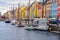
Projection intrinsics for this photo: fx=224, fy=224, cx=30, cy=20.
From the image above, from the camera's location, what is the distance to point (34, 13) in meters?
121

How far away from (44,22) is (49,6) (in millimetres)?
52745

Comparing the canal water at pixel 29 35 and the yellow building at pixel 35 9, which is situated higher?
the yellow building at pixel 35 9

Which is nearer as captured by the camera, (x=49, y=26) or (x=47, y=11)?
(x=49, y=26)

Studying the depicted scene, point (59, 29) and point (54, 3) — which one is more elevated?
point (54, 3)

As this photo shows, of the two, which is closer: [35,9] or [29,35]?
[29,35]

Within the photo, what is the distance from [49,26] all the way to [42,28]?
168 centimetres

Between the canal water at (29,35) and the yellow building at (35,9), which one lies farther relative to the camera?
the yellow building at (35,9)

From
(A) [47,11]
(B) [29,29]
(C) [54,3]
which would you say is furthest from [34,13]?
(B) [29,29]

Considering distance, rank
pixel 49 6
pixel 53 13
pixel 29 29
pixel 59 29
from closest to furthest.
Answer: pixel 59 29 < pixel 29 29 < pixel 53 13 < pixel 49 6

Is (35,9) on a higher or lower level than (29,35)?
higher

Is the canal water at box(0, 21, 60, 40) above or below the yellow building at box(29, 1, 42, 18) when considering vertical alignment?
below

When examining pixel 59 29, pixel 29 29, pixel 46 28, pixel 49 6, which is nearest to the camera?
pixel 59 29

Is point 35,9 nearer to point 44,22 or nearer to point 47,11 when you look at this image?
point 47,11

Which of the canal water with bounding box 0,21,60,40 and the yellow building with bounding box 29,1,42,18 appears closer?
the canal water with bounding box 0,21,60,40
